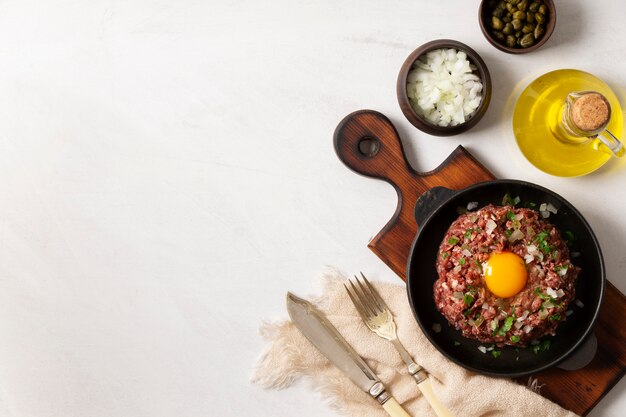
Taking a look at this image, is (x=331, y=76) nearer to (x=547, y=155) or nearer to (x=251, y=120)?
(x=251, y=120)

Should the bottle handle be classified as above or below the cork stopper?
below

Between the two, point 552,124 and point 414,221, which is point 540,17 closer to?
point 552,124

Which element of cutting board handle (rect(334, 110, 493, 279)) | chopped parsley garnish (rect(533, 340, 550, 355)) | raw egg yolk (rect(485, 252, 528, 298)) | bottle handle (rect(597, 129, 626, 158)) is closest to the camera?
raw egg yolk (rect(485, 252, 528, 298))

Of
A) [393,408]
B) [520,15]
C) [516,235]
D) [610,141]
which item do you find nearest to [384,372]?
[393,408]

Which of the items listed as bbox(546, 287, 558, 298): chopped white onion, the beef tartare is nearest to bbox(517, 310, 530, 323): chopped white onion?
the beef tartare

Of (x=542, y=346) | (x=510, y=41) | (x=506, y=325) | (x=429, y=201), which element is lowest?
(x=542, y=346)

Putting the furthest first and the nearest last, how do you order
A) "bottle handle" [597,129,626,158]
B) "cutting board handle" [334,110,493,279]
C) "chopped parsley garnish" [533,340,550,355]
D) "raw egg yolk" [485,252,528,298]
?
"cutting board handle" [334,110,493,279] → "chopped parsley garnish" [533,340,550,355] → "bottle handle" [597,129,626,158] → "raw egg yolk" [485,252,528,298]

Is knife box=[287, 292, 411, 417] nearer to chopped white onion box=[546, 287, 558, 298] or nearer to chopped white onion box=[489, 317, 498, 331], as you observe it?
chopped white onion box=[489, 317, 498, 331]
